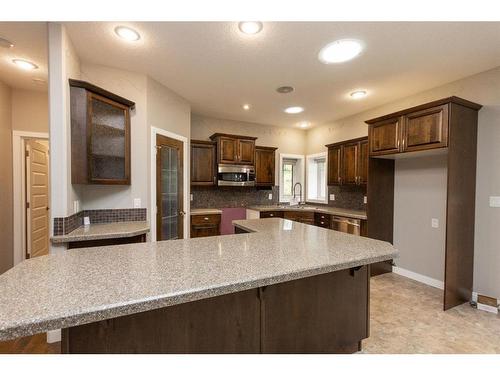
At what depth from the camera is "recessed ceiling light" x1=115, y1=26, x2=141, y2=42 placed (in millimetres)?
2051

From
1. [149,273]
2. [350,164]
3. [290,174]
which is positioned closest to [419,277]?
[350,164]

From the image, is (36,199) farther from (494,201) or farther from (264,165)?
(494,201)

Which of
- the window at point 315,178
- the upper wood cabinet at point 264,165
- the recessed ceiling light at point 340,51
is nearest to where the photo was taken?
the recessed ceiling light at point 340,51

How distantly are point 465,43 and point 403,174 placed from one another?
1.80 m

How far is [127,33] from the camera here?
6.92ft

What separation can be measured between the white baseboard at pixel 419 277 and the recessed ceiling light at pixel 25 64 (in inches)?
217

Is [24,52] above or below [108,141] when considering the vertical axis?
above

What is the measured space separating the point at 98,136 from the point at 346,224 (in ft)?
11.6

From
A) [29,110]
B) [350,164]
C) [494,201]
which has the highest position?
[29,110]

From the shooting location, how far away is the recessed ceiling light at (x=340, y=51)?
2.20m

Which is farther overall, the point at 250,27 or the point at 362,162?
the point at 362,162

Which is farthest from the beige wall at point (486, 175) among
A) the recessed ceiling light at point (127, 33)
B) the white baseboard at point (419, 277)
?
the recessed ceiling light at point (127, 33)

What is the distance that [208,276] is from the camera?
3.64 ft

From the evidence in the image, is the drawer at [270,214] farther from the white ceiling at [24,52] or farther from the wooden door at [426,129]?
the white ceiling at [24,52]
